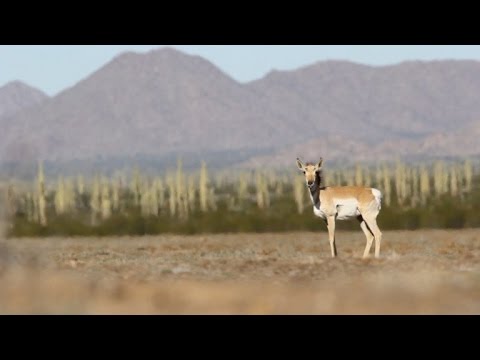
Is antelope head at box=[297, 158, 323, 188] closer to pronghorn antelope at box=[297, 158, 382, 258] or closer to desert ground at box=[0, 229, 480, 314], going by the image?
pronghorn antelope at box=[297, 158, 382, 258]

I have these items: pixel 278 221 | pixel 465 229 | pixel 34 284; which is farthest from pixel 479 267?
pixel 278 221

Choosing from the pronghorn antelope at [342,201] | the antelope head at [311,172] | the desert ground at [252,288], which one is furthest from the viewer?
the pronghorn antelope at [342,201]

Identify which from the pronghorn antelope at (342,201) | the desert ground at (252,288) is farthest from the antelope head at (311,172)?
the desert ground at (252,288)

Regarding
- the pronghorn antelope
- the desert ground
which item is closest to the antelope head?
the pronghorn antelope

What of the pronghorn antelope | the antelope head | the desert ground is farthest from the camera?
the pronghorn antelope

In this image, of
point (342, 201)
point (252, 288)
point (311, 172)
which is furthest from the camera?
point (342, 201)

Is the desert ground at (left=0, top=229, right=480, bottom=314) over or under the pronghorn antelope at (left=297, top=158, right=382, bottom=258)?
under

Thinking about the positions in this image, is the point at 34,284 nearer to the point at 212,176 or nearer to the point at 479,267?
the point at 479,267

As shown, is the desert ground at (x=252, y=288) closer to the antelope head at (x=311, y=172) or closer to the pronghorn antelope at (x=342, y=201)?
the pronghorn antelope at (x=342, y=201)

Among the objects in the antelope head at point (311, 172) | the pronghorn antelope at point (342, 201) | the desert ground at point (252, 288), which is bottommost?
the desert ground at point (252, 288)

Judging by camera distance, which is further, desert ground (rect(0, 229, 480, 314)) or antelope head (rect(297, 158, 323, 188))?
antelope head (rect(297, 158, 323, 188))

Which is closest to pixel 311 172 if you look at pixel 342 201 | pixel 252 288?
pixel 342 201

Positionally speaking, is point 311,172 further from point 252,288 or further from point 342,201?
point 252,288
